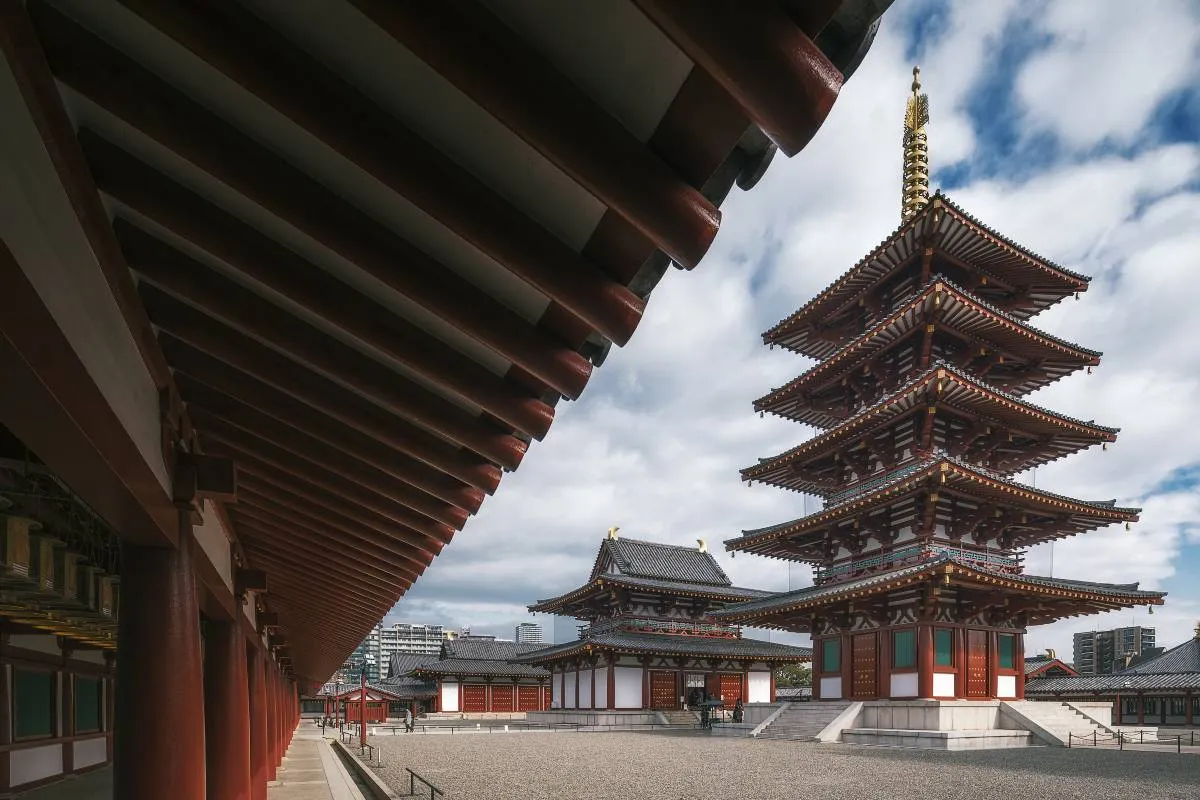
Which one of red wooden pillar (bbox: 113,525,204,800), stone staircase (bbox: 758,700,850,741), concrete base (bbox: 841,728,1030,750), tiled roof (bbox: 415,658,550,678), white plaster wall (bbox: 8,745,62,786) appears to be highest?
red wooden pillar (bbox: 113,525,204,800)

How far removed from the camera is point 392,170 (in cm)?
251

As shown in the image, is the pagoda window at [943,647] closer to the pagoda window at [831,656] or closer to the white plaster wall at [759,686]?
the pagoda window at [831,656]

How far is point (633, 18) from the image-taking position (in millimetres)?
1975

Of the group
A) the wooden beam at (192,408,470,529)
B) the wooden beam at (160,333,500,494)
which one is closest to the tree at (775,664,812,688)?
the wooden beam at (192,408,470,529)

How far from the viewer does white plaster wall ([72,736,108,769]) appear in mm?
15383

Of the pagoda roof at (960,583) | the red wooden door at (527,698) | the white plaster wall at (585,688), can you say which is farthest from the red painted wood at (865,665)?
the red wooden door at (527,698)

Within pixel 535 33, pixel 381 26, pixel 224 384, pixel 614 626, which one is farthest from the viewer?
pixel 614 626

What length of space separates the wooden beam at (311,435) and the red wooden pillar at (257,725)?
7.74 metres

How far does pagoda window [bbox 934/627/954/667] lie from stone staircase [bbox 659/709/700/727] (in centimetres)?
1566

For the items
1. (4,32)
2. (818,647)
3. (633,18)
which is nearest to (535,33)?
(633,18)

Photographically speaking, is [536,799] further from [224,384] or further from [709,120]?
[709,120]

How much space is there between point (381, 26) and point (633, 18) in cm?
59

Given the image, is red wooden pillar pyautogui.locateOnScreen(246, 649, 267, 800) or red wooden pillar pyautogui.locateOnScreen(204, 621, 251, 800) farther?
red wooden pillar pyautogui.locateOnScreen(246, 649, 267, 800)

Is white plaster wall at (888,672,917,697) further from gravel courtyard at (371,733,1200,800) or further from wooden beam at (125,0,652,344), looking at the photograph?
wooden beam at (125,0,652,344)
